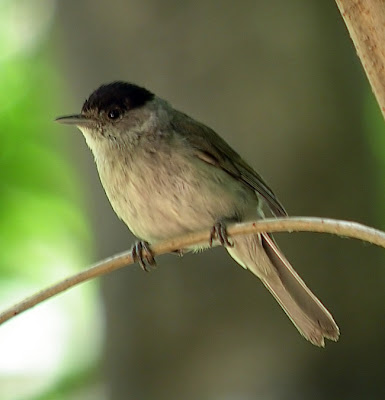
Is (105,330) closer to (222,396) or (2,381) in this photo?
(222,396)

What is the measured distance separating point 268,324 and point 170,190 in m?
1.01

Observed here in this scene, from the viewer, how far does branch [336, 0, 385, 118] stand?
139 centimetres

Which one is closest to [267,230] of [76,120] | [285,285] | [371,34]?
[371,34]

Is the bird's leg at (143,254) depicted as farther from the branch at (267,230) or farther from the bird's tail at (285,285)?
the branch at (267,230)

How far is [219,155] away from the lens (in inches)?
109

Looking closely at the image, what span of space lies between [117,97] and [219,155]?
0.49 metres

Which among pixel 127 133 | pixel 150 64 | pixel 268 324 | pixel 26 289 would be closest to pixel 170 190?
pixel 127 133

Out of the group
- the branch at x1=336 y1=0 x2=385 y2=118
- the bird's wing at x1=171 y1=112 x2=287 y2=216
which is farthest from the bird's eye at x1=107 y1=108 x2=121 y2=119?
the branch at x1=336 y1=0 x2=385 y2=118

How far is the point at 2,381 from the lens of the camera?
13.5ft

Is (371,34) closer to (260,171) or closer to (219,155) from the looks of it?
(219,155)

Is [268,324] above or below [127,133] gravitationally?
below

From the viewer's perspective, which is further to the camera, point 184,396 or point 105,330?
point 105,330

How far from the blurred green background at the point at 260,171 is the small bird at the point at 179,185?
0.52 metres

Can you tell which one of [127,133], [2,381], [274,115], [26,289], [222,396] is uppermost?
[127,133]
